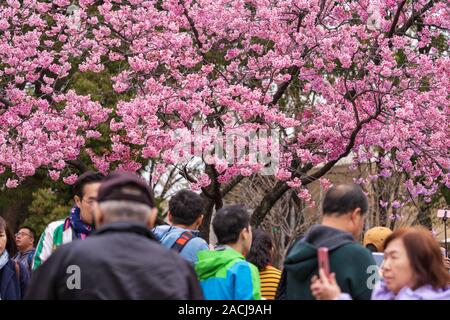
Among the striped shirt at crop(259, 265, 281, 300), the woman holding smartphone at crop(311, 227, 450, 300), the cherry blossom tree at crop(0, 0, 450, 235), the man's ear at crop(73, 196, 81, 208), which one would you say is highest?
the cherry blossom tree at crop(0, 0, 450, 235)

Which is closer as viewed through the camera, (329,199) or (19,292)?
(329,199)

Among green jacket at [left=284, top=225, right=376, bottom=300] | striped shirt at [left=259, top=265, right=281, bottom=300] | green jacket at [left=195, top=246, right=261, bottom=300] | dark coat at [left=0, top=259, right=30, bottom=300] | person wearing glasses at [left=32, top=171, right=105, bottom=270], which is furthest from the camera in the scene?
dark coat at [left=0, top=259, right=30, bottom=300]

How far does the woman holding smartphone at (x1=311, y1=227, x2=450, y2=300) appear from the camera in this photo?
3920 mm

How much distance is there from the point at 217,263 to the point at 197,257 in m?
0.41

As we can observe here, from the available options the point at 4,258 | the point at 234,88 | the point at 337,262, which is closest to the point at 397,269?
the point at 337,262

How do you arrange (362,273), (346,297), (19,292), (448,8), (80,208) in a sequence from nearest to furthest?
(346,297) < (362,273) < (80,208) < (19,292) < (448,8)

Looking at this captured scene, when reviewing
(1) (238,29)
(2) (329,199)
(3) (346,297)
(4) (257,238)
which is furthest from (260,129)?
(3) (346,297)

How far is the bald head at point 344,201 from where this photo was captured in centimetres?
441

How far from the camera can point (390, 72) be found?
10.9m

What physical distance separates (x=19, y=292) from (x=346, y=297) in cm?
307

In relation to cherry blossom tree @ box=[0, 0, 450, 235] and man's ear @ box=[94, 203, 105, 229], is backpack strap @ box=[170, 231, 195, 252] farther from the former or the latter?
cherry blossom tree @ box=[0, 0, 450, 235]

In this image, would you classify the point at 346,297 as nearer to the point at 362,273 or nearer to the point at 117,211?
the point at 362,273

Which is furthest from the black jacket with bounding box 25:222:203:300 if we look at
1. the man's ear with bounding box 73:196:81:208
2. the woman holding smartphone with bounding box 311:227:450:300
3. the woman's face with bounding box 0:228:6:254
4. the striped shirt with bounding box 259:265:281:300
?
the woman's face with bounding box 0:228:6:254

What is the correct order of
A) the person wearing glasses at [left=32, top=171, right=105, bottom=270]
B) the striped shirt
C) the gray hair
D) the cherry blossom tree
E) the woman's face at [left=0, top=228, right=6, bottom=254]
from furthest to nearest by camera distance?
the cherry blossom tree → the woman's face at [left=0, top=228, right=6, bottom=254] → the striped shirt → the person wearing glasses at [left=32, top=171, right=105, bottom=270] → the gray hair
